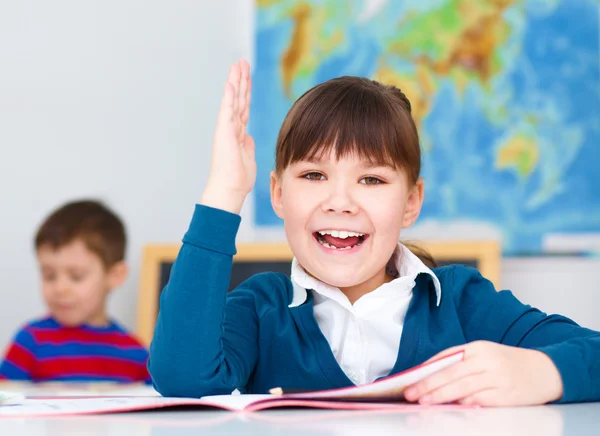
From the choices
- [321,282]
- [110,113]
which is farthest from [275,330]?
[110,113]

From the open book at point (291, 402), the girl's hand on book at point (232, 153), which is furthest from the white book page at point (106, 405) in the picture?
the girl's hand on book at point (232, 153)

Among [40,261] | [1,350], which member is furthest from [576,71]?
[1,350]

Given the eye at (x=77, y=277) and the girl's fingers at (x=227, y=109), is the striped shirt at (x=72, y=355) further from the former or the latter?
the girl's fingers at (x=227, y=109)

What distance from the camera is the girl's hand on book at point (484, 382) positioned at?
78 cm

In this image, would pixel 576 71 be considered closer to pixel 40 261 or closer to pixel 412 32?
pixel 412 32

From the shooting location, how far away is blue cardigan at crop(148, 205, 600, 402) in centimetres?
87

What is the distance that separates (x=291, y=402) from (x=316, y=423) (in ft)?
0.25

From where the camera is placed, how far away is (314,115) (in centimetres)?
104

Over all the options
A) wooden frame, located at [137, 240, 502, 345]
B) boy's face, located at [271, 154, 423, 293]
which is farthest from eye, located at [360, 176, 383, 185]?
wooden frame, located at [137, 240, 502, 345]

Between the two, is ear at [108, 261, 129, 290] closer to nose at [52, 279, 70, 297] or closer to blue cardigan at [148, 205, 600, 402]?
nose at [52, 279, 70, 297]

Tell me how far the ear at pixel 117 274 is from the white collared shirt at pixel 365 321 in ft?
5.02

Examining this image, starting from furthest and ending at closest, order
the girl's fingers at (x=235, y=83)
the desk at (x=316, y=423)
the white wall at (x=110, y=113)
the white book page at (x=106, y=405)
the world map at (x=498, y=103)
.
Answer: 1. the white wall at (x=110, y=113)
2. the world map at (x=498, y=103)
3. the girl's fingers at (x=235, y=83)
4. the white book page at (x=106, y=405)
5. the desk at (x=316, y=423)

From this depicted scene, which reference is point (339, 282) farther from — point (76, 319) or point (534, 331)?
point (76, 319)

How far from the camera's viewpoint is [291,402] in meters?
0.71
